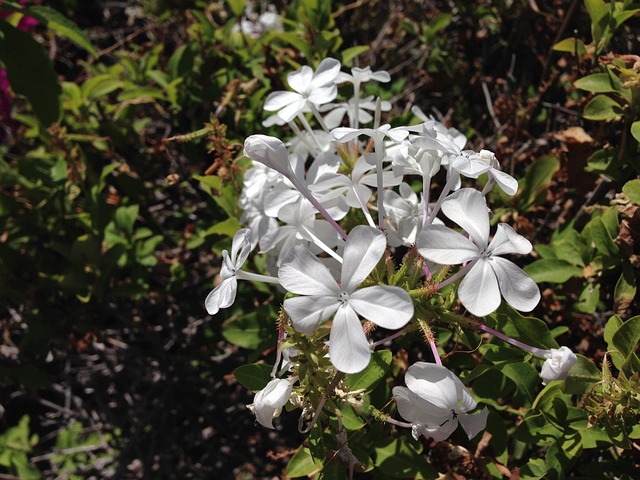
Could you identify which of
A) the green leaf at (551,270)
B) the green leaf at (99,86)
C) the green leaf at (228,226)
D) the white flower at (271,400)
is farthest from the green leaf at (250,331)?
the green leaf at (99,86)

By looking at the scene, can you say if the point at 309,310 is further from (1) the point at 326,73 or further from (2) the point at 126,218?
(2) the point at 126,218

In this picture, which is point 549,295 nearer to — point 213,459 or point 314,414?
point 314,414

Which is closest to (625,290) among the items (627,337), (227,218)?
(627,337)

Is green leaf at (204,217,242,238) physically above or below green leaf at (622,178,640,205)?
below

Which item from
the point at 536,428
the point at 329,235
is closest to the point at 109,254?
the point at 329,235

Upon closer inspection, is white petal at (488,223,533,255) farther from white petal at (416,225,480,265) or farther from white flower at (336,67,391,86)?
white flower at (336,67,391,86)

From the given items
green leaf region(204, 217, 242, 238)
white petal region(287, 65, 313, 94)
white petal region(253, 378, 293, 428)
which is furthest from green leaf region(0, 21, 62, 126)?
white petal region(253, 378, 293, 428)
